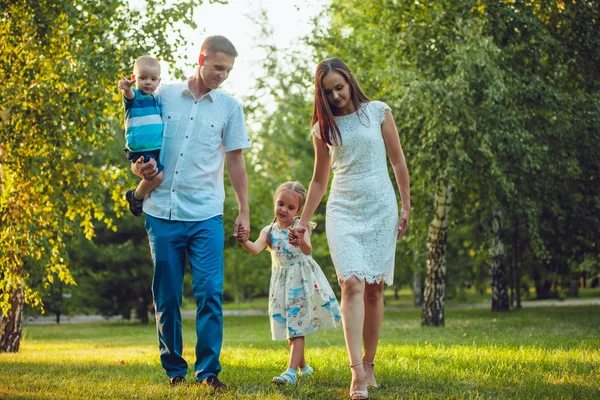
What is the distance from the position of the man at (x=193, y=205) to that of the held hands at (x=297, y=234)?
0.34m

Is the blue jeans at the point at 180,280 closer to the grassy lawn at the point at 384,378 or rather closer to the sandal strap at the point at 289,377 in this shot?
the grassy lawn at the point at 384,378

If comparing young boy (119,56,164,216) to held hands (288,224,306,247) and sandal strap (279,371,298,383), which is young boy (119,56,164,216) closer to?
held hands (288,224,306,247)

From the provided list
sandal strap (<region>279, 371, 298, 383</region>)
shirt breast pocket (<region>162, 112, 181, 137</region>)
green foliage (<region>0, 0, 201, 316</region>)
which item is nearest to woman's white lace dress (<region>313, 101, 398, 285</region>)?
sandal strap (<region>279, 371, 298, 383</region>)

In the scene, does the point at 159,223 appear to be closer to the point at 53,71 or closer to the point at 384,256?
the point at 384,256

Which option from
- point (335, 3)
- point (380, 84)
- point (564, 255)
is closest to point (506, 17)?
point (380, 84)

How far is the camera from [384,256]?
5.39 metres

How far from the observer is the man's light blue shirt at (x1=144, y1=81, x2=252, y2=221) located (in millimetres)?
5672

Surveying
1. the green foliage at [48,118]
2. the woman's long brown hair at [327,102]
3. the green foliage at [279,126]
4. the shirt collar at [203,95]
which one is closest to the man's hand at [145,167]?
the shirt collar at [203,95]

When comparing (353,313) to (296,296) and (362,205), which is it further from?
(296,296)

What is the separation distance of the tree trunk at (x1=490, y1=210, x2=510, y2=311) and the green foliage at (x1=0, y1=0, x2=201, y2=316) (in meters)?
13.1

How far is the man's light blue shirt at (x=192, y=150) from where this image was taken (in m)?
5.67

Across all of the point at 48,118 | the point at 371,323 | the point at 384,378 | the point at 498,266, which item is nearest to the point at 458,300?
the point at 498,266

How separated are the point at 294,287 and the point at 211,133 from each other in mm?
1562

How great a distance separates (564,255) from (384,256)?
59.6ft
